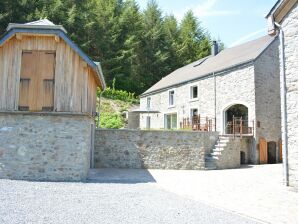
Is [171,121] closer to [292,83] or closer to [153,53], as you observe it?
[153,53]

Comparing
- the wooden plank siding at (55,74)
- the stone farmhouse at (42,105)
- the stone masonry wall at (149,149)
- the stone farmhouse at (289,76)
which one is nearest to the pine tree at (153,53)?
the stone masonry wall at (149,149)

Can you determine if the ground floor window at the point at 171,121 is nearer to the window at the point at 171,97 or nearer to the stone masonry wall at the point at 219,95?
the stone masonry wall at the point at 219,95

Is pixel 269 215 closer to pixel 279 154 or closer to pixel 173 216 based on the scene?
pixel 173 216

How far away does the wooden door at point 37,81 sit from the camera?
35.9ft

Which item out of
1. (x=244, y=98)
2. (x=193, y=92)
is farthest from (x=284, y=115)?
(x=193, y=92)

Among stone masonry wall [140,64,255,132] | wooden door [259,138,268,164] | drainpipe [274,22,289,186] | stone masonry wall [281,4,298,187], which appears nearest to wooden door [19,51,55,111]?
drainpipe [274,22,289,186]

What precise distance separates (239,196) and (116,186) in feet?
12.6

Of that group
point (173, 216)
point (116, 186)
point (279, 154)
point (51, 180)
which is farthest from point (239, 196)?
point (279, 154)

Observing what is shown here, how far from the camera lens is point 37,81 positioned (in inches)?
436

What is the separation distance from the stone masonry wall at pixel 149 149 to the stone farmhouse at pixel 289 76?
243 inches

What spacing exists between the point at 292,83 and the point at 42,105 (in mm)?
8538

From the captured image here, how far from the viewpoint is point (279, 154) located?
61.8 ft

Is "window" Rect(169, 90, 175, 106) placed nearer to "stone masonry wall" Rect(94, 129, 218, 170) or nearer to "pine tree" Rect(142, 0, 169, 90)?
"stone masonry wall" Rect(94, 129, 218, 170)

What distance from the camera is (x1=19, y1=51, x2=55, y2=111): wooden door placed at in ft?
35.9
